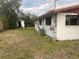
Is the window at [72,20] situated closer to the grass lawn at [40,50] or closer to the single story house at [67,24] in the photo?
the single story house at [67,24]

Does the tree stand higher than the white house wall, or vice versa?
the tree

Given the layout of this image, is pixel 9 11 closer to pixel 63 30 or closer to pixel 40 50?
pixel 63 30

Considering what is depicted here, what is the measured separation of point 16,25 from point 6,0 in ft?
20.6

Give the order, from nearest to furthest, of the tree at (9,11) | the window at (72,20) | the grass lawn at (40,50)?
the grass lawn at (40,50), the window at (72,20), the tree at (9,11)

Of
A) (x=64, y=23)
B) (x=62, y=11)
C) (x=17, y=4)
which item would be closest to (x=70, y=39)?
(x=64, y=23)

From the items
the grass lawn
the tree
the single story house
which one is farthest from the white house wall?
the tree

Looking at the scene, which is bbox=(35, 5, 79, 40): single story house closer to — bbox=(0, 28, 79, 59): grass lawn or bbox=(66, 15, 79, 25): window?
bbox=(66, 15, 79, 25): window

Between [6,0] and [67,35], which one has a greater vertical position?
[6,0]

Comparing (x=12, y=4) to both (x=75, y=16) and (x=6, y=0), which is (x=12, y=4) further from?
(x=75, y=16)

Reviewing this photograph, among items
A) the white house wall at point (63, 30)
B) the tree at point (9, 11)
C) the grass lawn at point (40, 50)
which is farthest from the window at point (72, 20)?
the tree at point (9, 11)

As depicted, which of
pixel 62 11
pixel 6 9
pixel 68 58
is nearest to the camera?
pixel 68 58

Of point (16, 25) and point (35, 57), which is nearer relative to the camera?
point (35, 57)

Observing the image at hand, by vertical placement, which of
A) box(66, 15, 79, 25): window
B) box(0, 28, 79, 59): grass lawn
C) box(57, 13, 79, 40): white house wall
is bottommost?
box(0, 28, 79, 59): grass lawn

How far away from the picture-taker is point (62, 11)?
17.1m
